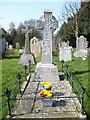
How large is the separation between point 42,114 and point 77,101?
1461 mm

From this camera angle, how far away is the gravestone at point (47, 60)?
10.8 m

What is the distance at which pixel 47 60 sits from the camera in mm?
11133

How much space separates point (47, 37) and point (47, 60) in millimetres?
1000

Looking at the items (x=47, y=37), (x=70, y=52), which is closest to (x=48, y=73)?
(x=47, y=37)

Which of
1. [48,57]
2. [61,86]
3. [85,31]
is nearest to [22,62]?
[48,57]

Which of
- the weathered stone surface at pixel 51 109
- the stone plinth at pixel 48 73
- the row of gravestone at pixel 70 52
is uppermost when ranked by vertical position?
the row of gravestone at pixel 70 52

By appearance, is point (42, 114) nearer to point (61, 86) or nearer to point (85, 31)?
point (61, 86)

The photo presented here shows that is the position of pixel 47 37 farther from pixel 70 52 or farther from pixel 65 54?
pixel 70 52

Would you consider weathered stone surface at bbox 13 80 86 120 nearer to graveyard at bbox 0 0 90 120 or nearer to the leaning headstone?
graveyard at bbox 0 0 90 120

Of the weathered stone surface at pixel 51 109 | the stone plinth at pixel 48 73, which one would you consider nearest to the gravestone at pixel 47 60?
the stone plinth at pixel 48 73

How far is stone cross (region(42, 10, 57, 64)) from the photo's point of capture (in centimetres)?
1099

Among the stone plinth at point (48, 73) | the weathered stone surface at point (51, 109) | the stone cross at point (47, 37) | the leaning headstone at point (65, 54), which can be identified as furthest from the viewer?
the leaning headstone at point (65, 54)

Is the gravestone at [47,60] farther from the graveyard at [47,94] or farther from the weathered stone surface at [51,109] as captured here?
the weathered stone surface at [51,109]

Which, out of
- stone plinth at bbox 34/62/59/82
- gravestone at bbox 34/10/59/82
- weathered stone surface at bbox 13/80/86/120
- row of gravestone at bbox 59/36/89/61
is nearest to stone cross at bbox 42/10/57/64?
gravestone at bbox 34/10/59/82
